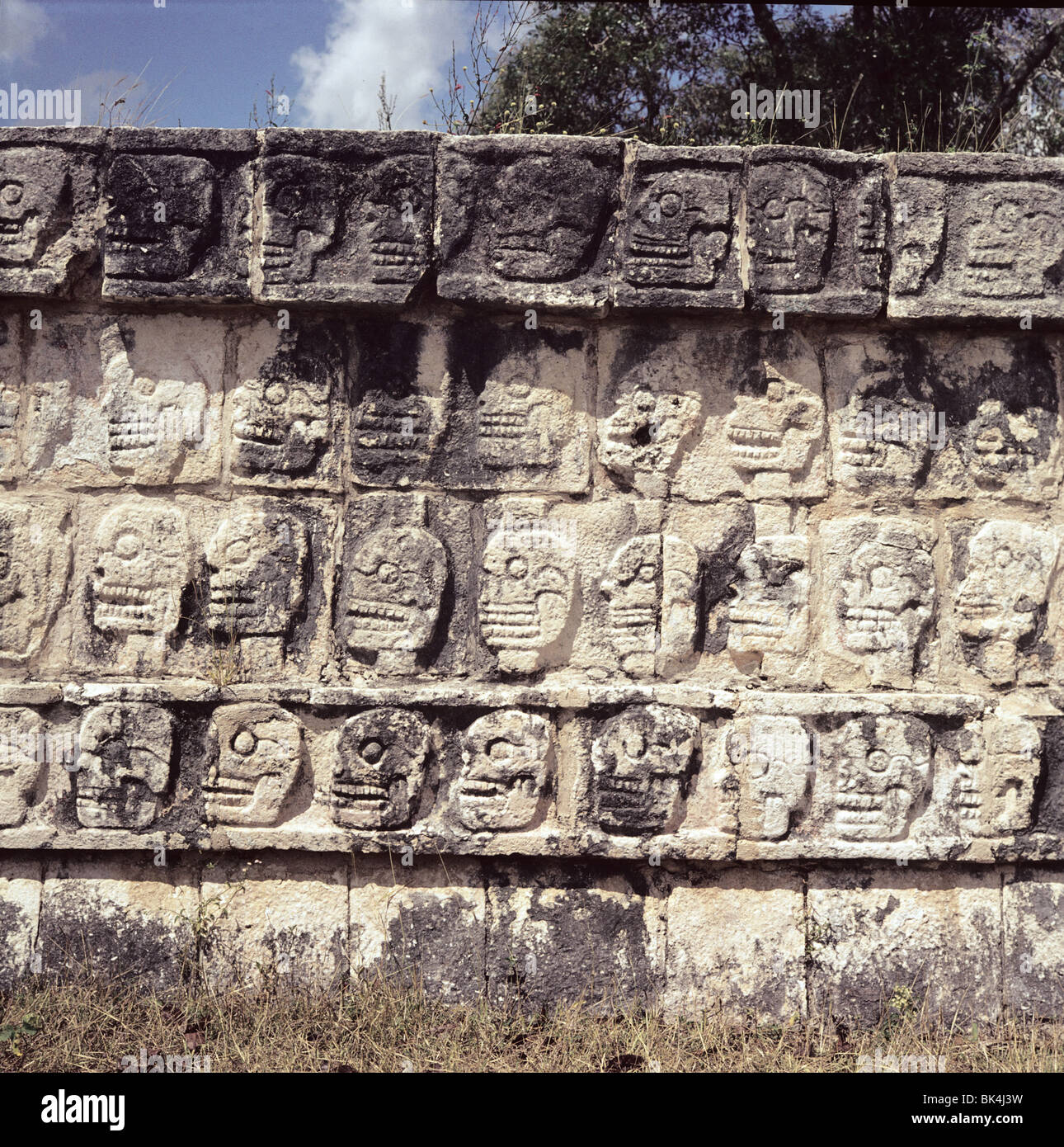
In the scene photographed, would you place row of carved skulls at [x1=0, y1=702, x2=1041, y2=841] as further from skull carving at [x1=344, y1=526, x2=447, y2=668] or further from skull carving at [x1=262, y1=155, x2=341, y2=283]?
skull carving at [x1=262, y1=155, x2=341, y2=283]

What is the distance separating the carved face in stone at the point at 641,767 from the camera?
129 inches

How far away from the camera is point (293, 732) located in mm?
3285

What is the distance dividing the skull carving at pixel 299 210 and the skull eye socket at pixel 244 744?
1.52 metres

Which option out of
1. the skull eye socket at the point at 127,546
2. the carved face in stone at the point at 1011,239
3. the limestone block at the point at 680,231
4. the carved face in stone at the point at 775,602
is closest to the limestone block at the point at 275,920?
the skull eye socket at the point at 127,546

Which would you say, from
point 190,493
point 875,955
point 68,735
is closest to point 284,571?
point 190,493

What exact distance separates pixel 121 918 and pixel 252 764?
27.2 inches

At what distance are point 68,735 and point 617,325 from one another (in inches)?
92.4

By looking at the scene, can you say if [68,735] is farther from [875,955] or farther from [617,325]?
[875,955]

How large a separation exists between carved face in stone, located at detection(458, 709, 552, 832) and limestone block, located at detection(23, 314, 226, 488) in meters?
1.33

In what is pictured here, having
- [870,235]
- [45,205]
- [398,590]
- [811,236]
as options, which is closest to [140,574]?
[398,590]

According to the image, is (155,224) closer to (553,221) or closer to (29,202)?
(29,202)

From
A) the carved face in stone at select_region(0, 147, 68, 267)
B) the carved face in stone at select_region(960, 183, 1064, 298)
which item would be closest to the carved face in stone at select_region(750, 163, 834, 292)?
the carved face in stone at select_region(960, 183, 1064, 298)

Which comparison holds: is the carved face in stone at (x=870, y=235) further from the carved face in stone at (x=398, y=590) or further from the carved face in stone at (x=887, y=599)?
the carved face in stone at (x=398, y=590)

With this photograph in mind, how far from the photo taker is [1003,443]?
3.38m
